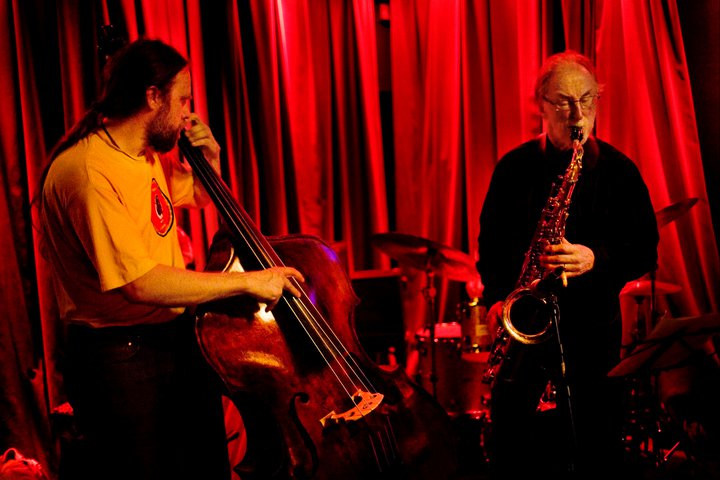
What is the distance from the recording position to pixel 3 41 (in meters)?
3.64

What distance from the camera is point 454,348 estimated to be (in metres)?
3.94

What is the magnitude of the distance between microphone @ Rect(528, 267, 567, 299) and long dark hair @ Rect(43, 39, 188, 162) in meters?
1.35

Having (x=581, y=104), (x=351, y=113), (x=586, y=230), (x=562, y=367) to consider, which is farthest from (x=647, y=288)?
(x=351, y=113)

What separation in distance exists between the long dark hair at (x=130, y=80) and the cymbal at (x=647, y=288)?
8.07 feet

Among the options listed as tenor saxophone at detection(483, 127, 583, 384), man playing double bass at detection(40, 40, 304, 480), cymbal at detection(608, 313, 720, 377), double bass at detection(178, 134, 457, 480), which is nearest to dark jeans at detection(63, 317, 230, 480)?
man playing double bass at detection(40, 40, 304, 480)

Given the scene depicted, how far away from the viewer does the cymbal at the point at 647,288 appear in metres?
3.54

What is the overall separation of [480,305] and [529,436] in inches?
53.7

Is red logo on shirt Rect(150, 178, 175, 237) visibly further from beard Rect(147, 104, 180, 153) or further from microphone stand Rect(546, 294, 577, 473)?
microphone stand Rect(546, 294, 577, 473)

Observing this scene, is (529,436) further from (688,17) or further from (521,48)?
(688,17)

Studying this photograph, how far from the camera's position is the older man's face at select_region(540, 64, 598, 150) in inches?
99.8

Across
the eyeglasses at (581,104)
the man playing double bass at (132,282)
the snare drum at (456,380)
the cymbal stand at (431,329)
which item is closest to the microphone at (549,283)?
the eyeglasses at (581,104)

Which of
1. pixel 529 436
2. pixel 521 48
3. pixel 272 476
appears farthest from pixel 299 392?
pixel 521 48

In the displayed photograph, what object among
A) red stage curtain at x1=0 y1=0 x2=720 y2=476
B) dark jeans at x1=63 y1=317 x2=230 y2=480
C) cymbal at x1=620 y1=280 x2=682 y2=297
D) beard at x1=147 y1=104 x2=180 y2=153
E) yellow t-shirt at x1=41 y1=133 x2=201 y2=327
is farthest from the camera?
red stage curtain at x1=0 y1=0 x2=720 y2=476

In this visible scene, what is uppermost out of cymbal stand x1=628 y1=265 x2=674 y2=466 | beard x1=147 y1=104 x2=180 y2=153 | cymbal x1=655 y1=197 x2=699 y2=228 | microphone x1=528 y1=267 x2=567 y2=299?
beard x1=147 y1=104 x2=180 y2=153
